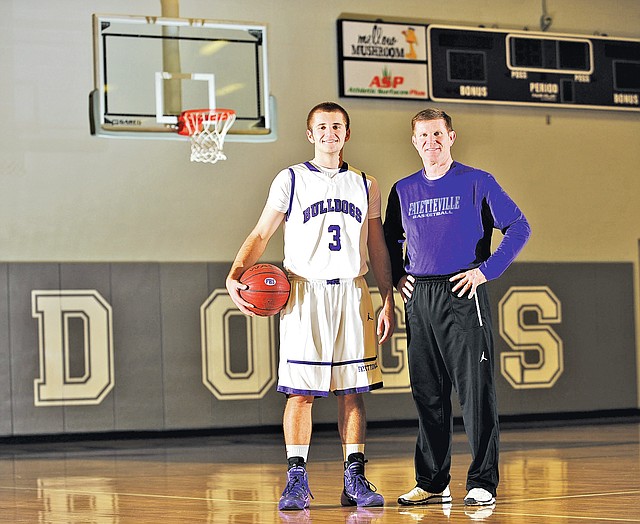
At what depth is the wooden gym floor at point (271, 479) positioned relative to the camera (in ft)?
13.6

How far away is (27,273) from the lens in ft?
29.2

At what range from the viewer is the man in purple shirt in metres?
4.19

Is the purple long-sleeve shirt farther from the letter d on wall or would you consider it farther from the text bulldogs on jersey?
the letter d on wall

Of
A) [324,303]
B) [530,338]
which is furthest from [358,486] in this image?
[530,338]

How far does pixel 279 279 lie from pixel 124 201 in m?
5.19

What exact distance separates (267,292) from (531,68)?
669 centimetres

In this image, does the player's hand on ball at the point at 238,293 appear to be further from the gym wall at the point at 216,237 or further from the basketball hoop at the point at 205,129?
the gym wall at the point at 216,237

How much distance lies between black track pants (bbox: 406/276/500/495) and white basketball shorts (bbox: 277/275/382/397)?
20 centimetres

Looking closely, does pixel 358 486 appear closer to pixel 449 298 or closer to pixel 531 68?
pixel 449 298

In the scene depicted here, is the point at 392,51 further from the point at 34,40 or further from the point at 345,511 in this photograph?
the point at 345,511

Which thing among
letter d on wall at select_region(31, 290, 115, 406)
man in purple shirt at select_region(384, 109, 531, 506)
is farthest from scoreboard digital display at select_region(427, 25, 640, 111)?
man in purple shirt at select_region(384, 109, 531, 506)

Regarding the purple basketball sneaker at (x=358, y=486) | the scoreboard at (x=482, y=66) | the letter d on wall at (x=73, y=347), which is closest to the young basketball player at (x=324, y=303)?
the purple basketball sneaker at (x=358, y=486)

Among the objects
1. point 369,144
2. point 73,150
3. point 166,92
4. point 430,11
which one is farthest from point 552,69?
point 73,150

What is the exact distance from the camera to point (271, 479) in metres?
5.80
